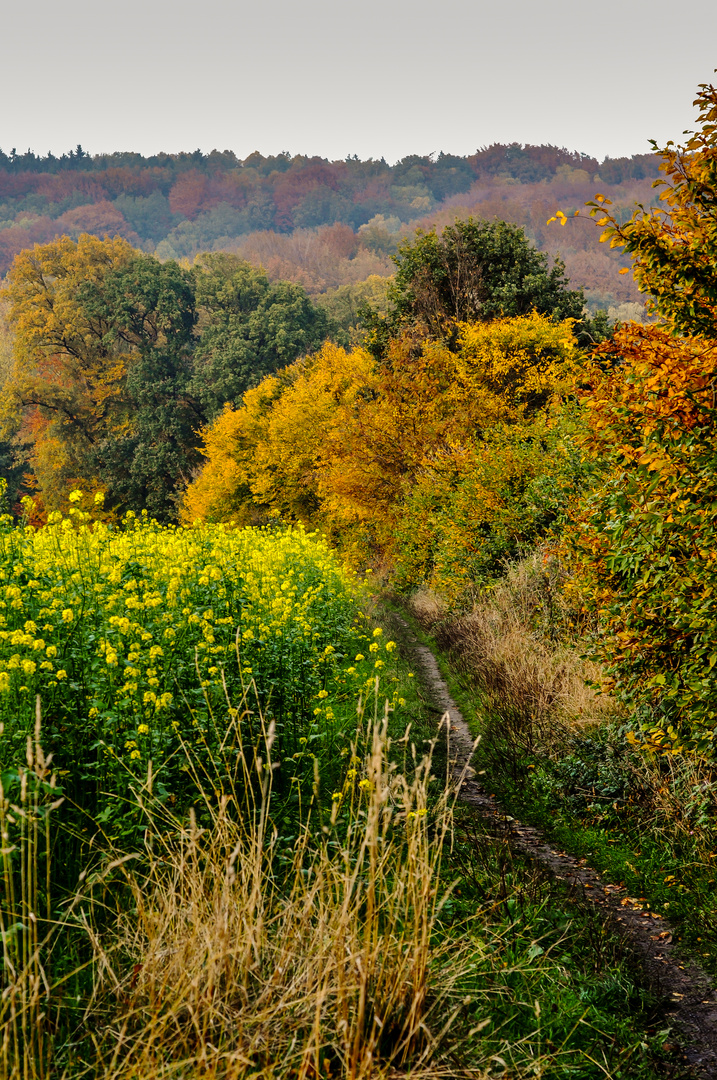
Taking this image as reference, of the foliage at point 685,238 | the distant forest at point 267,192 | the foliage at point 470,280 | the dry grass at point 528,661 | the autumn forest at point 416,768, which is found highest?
the distant forest at point 267,192

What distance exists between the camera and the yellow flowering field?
141 inches

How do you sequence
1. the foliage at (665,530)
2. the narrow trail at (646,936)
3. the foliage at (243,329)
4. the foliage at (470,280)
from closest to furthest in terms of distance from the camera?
the narrow trail at (646,936) → the foliage at (665,530) → the foliage at (470,280) → the foliage at (243,329)

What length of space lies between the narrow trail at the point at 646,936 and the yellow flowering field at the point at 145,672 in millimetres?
1322

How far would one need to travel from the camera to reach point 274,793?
4480mm

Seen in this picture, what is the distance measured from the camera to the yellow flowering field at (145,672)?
11.8 feet

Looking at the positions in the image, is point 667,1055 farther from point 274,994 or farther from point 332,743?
point 332,743

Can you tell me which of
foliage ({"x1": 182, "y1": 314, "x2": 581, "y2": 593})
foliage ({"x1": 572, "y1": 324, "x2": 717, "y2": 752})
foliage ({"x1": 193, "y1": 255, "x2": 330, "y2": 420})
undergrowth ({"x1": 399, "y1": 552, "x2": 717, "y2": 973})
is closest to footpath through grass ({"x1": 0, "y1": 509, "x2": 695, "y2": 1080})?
undergrowth ({"x1": 399, "y1": 552, "x2": 717, "y2": 973})

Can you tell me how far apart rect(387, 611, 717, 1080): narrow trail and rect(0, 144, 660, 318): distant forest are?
104 metres

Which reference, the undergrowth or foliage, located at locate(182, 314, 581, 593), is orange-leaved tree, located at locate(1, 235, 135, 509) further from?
the undergrowth

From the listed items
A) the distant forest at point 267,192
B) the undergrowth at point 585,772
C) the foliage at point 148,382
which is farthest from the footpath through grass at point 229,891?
the distant forest at point 267,192

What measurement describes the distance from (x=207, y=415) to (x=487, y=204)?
88.6m

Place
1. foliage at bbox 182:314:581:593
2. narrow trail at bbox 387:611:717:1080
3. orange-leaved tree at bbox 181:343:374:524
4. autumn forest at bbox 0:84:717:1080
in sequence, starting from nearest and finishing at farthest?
autumn forest at bbox 0:84:717:1080 → narrow trail at bbox 387:611:717:1080 → foliage at bbox 182:314:581:593 → orange-leaved tree at bbox 181:343:374:524

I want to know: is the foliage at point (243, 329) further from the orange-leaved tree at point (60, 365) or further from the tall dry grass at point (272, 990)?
the tall dry grass at point (272, 990)

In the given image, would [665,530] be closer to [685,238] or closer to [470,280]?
[685,238]
